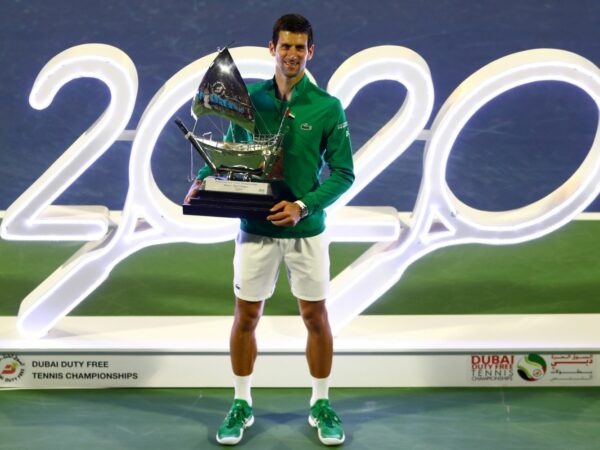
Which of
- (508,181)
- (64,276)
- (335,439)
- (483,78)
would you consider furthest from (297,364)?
(508,181)

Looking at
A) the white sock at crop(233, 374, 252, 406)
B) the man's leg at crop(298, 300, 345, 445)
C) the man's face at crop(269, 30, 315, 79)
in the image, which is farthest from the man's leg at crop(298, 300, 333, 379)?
the man's face at crop(269, 30, 315, 79)

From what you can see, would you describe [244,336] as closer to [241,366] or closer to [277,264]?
[241,366]

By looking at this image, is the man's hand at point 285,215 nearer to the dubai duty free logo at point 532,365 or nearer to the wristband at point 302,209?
the wristband at point 302,209

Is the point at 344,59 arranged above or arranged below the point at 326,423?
above

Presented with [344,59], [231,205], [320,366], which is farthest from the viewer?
[344,59]

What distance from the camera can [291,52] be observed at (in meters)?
4.28

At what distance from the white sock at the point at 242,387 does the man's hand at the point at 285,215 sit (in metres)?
0.81

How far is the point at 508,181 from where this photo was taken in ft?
26.7

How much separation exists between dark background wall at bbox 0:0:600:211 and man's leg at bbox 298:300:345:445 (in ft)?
11.7

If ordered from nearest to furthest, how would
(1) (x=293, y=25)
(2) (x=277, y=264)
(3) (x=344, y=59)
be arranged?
1. (1) (x=293, y=25)
2. (2) (x=277, y=264)
3. (3) (x=344, y=59)

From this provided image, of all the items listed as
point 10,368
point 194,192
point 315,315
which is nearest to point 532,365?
point 315,315

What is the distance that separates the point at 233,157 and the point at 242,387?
3.39 ft

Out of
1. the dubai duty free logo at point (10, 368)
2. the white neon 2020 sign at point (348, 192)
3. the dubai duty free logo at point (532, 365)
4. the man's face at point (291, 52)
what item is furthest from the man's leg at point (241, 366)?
the dubai duty free logo at point (532, 365)

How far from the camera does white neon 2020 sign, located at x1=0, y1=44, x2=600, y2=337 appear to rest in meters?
4.95
